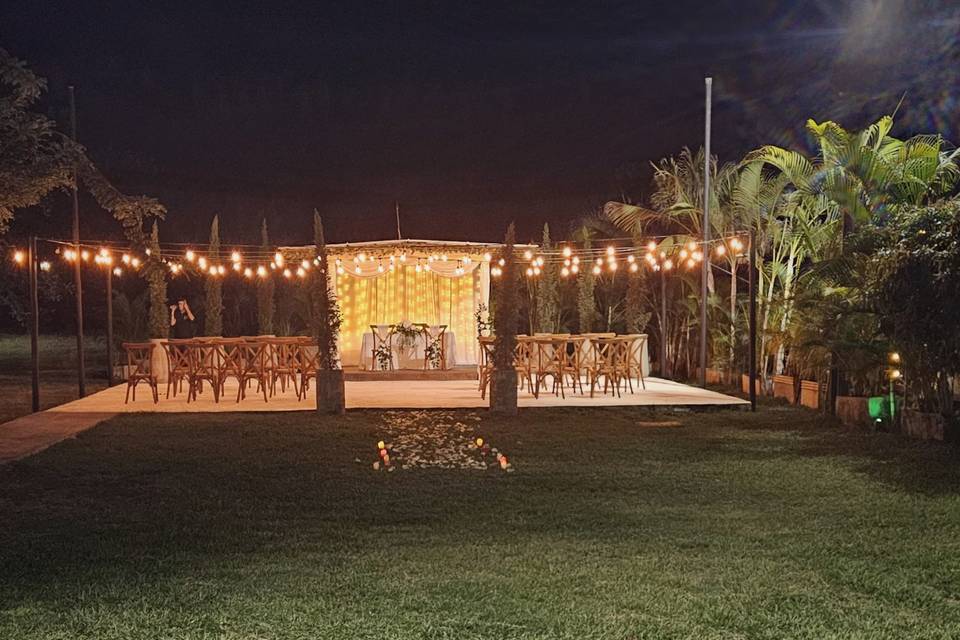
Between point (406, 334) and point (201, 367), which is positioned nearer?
point (201, 367)

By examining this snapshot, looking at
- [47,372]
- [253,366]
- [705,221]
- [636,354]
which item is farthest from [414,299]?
[47,372]

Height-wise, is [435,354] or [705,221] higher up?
[705,221]

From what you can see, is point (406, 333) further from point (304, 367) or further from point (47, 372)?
point (47, 372)

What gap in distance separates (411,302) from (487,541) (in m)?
12.2

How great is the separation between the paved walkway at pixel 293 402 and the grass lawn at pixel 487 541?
1149mm

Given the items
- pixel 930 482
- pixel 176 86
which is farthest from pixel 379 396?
pixel 176 86

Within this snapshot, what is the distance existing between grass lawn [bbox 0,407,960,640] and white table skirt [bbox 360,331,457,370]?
7236mm

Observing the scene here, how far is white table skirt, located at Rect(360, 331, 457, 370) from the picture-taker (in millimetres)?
15188

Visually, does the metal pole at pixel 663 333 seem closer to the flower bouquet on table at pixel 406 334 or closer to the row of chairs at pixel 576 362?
the row of chairs at pixel 576 362

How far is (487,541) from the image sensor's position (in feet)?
15.1

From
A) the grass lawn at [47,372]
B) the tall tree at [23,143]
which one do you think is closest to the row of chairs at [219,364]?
the grass lawn at [47,372]

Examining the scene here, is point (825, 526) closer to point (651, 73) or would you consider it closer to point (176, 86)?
point (651, 73)

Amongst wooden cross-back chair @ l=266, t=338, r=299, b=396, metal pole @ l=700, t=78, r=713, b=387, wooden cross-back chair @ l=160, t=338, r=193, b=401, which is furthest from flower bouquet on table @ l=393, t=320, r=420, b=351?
metal pole @ l=700, t=78, r=713, b=387

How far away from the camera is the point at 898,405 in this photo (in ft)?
28.9
